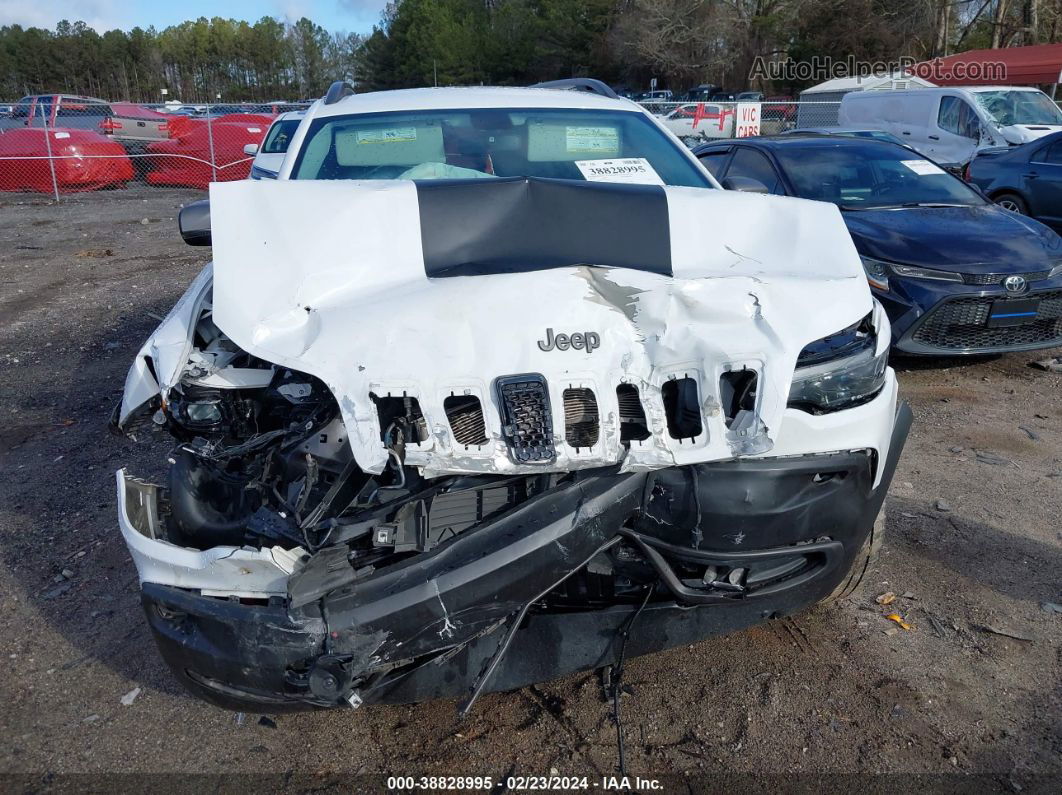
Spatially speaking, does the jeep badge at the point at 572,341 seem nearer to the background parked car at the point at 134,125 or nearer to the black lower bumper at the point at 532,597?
the black lower bumper at the point at 532,597

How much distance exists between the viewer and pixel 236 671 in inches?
85.6

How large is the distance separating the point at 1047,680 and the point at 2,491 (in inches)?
185

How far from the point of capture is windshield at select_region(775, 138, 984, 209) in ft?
21.8

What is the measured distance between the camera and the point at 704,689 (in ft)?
9.25

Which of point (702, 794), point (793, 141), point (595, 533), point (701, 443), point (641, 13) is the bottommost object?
point (702, 794)

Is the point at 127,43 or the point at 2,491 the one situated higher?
the point at 127,43

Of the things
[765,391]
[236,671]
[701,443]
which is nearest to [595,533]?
[701,443]

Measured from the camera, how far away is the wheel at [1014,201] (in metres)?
10.3

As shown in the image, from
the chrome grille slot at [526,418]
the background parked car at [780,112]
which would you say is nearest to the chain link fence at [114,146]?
the background parked car at [780,112]

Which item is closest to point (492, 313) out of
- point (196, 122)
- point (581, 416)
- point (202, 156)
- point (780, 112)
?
point (581, 416)

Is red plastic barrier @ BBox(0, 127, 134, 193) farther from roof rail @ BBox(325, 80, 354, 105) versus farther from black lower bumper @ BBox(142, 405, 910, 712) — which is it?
black lower bumper @ BBox(142, 405, 910, 712)

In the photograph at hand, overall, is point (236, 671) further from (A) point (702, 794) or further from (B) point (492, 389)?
(A) point (702, 794)

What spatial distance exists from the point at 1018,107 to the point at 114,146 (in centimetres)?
1776

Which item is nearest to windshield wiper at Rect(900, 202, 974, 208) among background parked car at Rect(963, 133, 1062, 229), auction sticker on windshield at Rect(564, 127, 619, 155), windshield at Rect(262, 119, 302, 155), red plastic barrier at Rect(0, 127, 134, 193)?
auction sticker on windshield at Rect(564, 127, 619, 155)
